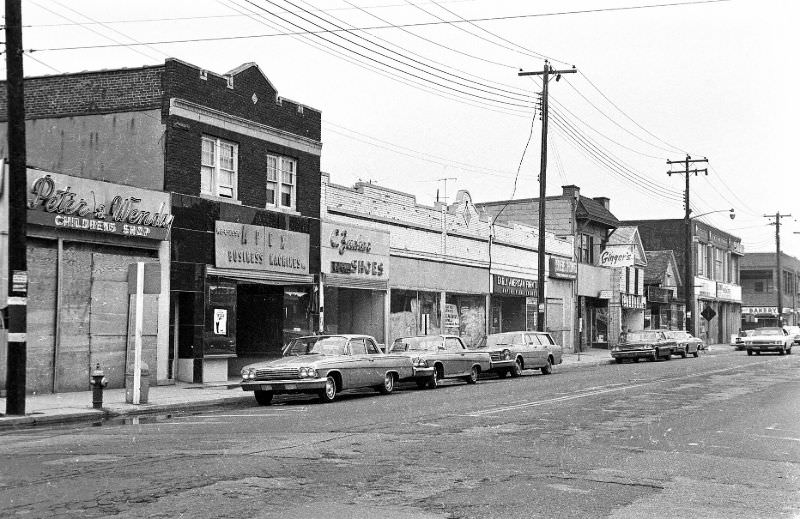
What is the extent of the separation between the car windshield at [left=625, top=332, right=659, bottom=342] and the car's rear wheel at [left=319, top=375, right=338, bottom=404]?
2436 cm

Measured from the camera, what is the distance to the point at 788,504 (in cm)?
863

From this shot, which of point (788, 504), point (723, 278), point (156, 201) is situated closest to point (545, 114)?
point (156, 201)

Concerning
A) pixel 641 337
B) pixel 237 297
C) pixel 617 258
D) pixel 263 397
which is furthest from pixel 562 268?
pixel 263 397

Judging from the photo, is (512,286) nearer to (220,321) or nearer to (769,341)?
(769,341)

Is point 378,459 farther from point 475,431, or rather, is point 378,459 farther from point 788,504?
point 788,504

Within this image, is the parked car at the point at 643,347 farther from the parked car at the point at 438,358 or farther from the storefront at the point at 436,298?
the parked car at the point at 438,358

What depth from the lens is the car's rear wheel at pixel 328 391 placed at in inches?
752

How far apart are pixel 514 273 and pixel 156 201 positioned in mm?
22678

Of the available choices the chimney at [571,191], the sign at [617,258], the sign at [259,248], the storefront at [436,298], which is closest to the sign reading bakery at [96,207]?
the sign at [259,248]

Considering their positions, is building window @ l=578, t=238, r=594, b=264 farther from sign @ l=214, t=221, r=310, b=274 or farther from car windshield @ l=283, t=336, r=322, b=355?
car windshield @ l=283, t=336, r=322, b=355

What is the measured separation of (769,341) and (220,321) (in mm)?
33541

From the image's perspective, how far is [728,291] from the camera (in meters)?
79.6

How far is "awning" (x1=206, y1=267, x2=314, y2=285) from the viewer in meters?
24.8

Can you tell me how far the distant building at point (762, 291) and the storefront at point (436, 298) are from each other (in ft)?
215
